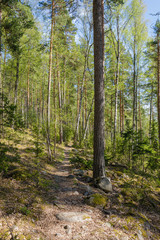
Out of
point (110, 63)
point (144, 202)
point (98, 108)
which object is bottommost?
point (144, 202)

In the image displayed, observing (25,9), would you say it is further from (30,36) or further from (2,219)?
(2,219)

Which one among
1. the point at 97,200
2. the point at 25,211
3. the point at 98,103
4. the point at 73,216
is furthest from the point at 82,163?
the point at 25,211

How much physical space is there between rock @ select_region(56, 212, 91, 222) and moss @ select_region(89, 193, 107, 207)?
680mm

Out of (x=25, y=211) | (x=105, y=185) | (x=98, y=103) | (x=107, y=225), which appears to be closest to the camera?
(x=25, y=211)

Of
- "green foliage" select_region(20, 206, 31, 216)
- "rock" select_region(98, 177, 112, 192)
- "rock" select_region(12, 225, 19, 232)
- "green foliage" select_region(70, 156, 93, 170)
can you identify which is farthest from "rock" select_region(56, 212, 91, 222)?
"green foliage" select_region(70, 156, 93, 170)

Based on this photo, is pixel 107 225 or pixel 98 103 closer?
pixel 107 225

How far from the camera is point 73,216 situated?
314cm

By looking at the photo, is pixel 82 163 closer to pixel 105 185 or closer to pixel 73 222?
pixel 105 185

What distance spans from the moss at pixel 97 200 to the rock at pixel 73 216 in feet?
2.23

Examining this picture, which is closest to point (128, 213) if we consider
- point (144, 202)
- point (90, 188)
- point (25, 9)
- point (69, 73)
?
point (144, 202)

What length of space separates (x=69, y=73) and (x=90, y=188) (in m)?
14.4

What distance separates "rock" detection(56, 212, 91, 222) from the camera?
3.03 meters

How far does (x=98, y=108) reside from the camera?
17.1 feet

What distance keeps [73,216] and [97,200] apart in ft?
3.67
